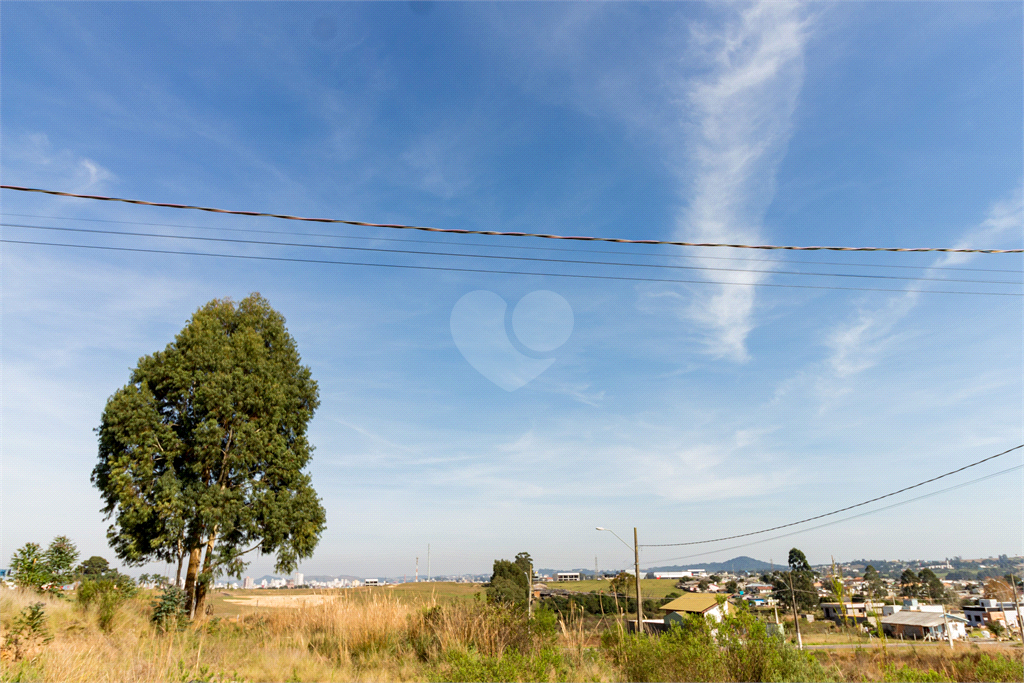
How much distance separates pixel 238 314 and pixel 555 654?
1591 cm

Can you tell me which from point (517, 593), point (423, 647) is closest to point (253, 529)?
point (423, 647)

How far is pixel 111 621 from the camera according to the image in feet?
37.3

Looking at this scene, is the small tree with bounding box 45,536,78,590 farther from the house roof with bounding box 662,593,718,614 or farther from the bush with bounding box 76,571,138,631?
the house roof with bounding box 662,593,718,614

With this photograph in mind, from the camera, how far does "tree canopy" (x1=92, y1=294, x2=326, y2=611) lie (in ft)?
48.9

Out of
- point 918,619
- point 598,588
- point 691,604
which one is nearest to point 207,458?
point 691,604

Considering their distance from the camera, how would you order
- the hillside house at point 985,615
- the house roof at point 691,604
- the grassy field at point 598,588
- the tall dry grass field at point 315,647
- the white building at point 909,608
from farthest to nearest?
the white building at point 909,608 → the grassy field at point 598,588 → the hillside house at point 985,615 → the house roof at point 691,604 → the tall dry grass field at point 315,647

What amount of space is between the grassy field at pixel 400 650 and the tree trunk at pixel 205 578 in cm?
348

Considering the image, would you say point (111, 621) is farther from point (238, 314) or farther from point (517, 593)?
point (517, 593)

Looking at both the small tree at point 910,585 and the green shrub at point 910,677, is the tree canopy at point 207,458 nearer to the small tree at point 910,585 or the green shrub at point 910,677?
the green shrub at point 910,677

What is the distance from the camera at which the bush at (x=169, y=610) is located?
1247 centimetres

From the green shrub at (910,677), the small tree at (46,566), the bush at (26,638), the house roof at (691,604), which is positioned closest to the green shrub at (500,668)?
the green shrub at (910,677)

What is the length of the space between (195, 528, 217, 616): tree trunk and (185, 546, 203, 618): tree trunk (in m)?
0.21

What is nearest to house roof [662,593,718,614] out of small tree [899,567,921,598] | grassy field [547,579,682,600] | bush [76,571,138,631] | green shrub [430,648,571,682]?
grassy field [547,579,682,600]

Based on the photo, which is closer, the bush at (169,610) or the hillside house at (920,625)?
the bush at (169,610)
